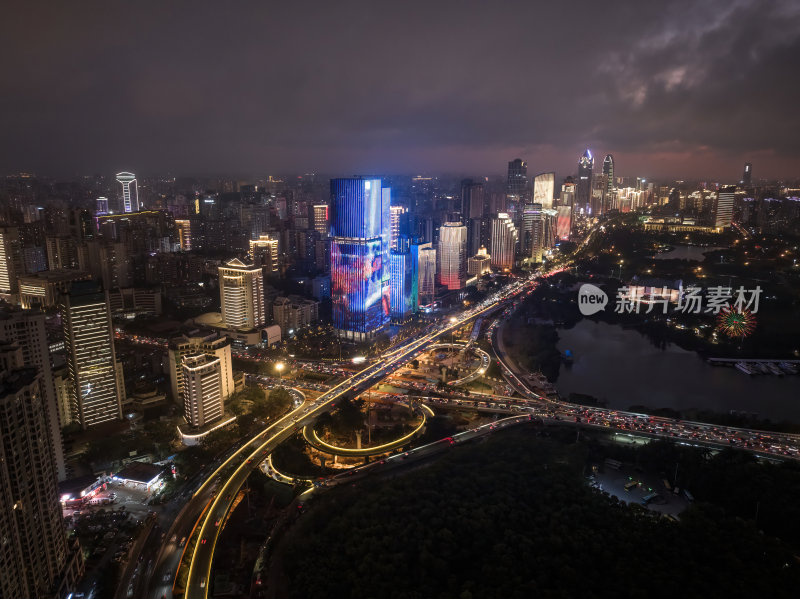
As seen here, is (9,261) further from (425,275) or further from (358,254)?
(425,275)

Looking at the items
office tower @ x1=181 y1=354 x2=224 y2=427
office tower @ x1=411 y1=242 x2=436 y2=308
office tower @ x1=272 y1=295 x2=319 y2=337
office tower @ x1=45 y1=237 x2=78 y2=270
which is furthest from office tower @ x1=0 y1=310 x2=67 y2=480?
office tower @ x1=411 y1=242 x2=436 y2=308

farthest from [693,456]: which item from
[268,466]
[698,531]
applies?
[268,466]

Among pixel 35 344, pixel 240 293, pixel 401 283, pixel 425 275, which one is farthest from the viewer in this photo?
pixel 425 275

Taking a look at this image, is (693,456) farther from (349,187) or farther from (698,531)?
(349,187)

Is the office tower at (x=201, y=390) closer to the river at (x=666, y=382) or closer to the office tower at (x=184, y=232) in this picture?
the river at (x=666, y=382)

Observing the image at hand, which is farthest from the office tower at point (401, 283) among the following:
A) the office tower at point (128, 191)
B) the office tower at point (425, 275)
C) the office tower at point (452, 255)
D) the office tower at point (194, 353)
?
the office tower at point (128, 191)

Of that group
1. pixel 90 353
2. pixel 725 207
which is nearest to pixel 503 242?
pixel 725 207

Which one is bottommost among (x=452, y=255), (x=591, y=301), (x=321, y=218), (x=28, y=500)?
(x=591, y=301)
